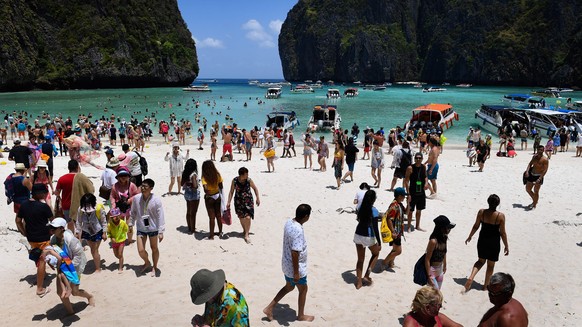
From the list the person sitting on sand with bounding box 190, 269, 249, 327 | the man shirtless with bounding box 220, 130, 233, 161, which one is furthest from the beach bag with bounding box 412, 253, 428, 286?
the man shirtless with bounding box 220, 130, 233, 161

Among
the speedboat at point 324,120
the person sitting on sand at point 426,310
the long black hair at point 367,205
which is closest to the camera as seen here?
the person sitting on sand at point 426,310

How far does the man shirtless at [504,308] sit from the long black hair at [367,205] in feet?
8.42

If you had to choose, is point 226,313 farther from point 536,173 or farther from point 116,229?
point 536,173

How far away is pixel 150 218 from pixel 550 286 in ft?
21.0

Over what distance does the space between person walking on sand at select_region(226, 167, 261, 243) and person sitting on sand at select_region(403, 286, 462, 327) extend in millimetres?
4652

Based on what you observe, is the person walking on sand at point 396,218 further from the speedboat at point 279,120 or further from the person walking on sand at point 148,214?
the speedboat at point 279,120

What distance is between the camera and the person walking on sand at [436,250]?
5.61m

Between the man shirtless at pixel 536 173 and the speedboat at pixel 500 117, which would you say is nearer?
the man shirtless at pixel 536 173

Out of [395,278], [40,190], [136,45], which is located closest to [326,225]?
[395,278]

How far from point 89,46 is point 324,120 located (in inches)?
3375

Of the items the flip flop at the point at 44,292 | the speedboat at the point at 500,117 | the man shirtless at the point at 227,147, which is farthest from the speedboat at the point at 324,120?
the flip flop at the point at 44,292

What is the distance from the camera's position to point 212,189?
317 inches

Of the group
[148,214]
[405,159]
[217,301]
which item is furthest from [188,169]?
[405,159]

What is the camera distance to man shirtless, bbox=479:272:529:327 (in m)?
3.46
